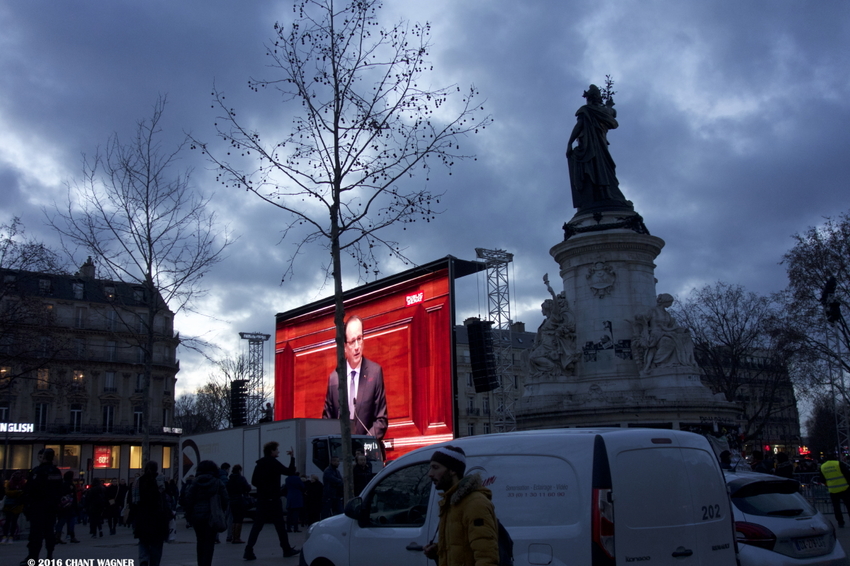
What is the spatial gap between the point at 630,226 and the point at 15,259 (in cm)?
1962

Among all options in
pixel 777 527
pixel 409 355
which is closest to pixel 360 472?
pixel 777 527

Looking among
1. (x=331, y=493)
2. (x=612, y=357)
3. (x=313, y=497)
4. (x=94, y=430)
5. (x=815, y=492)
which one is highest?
(x=612, y=357)

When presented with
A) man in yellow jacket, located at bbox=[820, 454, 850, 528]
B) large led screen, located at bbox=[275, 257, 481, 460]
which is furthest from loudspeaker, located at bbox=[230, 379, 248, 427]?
man in yellow jacket, located at bbox=[820, 454, 850, 528]

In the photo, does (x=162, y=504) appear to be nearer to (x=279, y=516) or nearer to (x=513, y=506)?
(x=279, y=516)

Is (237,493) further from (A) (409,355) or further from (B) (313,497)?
(A) (409,355)

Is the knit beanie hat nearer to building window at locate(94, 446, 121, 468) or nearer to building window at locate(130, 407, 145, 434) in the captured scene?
building window at locate(94, 446, 121, 468)

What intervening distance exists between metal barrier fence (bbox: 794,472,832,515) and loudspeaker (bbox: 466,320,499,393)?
400 inches

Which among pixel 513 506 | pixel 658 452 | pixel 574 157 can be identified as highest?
pixel 574 157

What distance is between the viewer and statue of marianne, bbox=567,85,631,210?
27172 mm

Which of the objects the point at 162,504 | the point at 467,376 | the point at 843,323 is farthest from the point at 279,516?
the point at 467,376

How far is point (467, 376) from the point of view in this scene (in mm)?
57969

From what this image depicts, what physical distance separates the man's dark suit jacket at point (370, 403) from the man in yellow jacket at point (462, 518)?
2340cm

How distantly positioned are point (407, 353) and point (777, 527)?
21.1 metres

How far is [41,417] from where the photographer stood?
5497 centimetres
